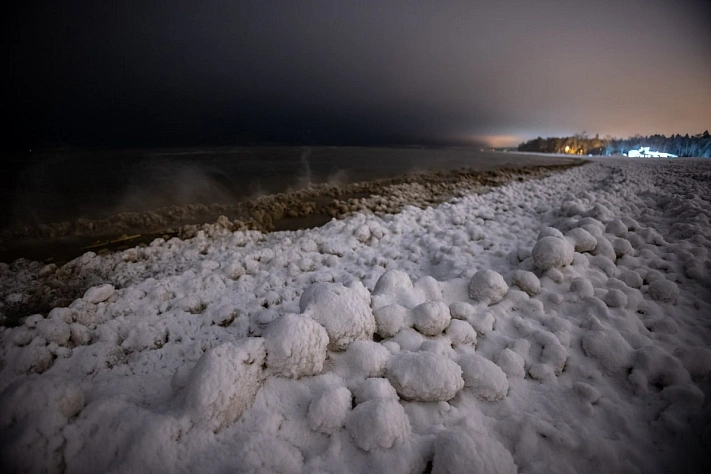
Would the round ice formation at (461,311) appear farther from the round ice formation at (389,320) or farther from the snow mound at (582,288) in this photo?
the snow mound at (582,288)

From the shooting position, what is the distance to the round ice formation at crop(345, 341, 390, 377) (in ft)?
6.36

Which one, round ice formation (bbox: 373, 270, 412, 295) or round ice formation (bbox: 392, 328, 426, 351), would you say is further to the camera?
round ice formation (bbox: 373, 270, 412, 295)

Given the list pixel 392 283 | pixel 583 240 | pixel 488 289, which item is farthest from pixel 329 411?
pixel 583 240

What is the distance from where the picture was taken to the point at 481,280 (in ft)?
9.42

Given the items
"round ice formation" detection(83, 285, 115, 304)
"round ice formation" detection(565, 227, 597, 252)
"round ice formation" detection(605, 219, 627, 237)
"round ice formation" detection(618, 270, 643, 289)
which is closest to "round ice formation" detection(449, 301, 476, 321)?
"round ice formation" detection(618, 270, 643, 289)

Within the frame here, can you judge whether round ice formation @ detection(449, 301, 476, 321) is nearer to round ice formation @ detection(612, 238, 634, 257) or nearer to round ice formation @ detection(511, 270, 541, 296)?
round ice formation @ detection(511, 270, 541, 296)

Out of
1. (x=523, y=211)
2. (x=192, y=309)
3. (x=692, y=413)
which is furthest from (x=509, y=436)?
(x=523, y=211)

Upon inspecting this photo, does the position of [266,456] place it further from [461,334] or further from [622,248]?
[622,248]

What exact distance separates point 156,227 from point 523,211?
27.2 feet

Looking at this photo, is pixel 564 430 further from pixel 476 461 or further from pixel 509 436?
pixel 476 461

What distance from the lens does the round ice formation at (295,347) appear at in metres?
1.89

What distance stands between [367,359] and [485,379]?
802 mm

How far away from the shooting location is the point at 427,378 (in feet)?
5.86

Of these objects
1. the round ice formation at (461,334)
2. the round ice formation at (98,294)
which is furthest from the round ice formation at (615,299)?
the round ice formation at (98,294)
